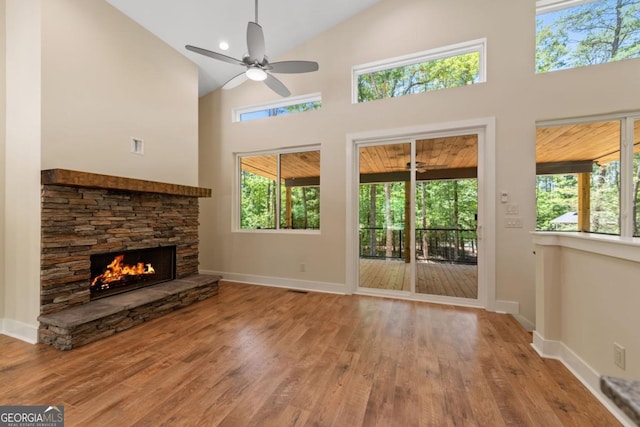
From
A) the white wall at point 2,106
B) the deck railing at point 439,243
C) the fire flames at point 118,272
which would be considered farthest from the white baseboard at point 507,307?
the white wall at point 2,106

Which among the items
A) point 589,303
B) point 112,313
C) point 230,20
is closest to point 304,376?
point 112,313

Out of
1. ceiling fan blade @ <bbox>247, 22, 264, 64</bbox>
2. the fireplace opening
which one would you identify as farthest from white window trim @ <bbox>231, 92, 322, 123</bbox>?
the fireplace opening

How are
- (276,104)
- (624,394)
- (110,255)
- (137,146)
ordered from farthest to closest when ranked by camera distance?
(276,104) < (137,146) < (110,255) < (624,394)

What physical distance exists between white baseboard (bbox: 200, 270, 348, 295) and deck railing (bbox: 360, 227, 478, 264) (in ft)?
2.17

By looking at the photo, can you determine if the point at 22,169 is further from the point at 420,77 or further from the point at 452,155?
the point at 452,155

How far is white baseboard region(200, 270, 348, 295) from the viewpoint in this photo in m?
4.14

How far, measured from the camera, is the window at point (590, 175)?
3.01 m

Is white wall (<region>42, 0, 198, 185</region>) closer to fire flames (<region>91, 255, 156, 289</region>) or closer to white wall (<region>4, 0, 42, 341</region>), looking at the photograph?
white wall (<region>4, 0, 42, 341</region>)

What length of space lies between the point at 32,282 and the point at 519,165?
5379mm

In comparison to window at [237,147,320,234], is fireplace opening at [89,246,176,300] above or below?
below

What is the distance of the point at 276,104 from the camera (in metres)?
4.66

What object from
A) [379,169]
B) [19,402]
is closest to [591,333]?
[379,169]

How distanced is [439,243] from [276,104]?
11.5ft

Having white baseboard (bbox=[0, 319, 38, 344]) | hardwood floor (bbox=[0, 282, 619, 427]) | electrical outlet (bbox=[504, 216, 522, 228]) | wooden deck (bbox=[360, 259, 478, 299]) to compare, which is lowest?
hardwood floor (bbox=[0, 282, 619, 427])
